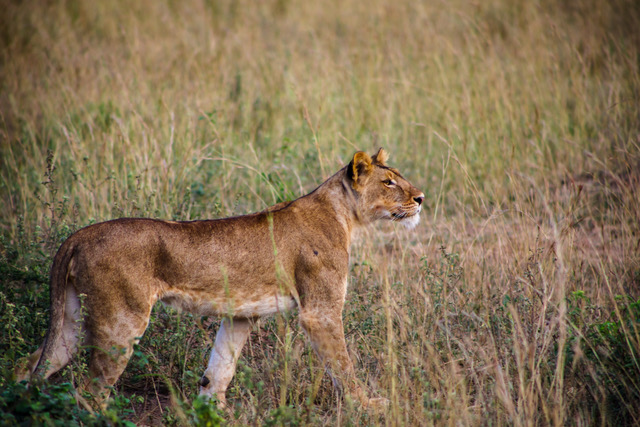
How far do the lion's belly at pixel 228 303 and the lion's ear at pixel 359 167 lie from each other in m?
1.14

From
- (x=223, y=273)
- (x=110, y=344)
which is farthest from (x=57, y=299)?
(x=223, y=273)

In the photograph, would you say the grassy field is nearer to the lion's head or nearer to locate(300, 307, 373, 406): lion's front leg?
locate(300, 307, 373, 406): lion's front leg

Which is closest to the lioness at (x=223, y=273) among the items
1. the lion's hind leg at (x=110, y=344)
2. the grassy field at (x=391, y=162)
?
the lion's hind leg at (x=110, y=344)

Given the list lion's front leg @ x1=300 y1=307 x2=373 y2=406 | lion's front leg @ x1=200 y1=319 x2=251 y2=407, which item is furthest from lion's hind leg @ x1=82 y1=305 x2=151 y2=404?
lion's front leg @ x1=300 y1=307 x2=373 y2=406

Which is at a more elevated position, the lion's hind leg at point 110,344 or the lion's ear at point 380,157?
the lion's ear at point 380,157

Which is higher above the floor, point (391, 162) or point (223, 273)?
point (223, 273)

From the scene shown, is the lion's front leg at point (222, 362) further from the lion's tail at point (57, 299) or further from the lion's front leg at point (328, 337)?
the lion's tail at point (57, 299)

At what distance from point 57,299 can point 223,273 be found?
3.43 ft

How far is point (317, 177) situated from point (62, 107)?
4141 mm

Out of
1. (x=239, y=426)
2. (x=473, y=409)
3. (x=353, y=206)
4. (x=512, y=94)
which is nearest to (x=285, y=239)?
(x=353, y=206)

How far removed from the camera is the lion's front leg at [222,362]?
175 inches

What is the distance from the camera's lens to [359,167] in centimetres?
489

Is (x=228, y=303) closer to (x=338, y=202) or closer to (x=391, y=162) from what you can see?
(x=338, y=202)

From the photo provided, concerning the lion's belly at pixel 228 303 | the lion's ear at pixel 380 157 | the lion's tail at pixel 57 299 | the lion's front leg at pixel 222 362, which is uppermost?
the lion's ear at pixel 380 157
